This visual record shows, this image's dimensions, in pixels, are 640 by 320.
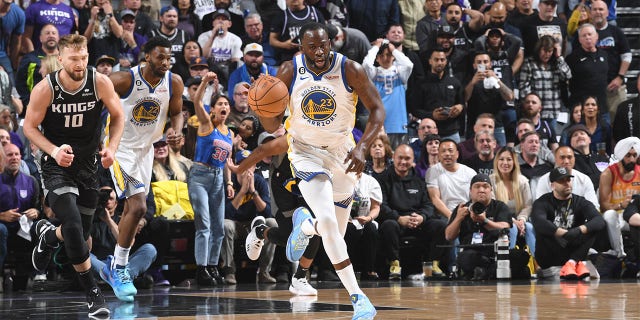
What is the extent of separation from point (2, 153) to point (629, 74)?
11.7 metres

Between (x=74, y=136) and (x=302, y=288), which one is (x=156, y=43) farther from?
(x=302, y=288)

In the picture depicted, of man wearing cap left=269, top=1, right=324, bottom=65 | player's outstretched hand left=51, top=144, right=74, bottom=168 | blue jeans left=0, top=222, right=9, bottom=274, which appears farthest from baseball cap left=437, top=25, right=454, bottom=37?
player's outstretched hand left=51, top=144, right=74, bottom=168

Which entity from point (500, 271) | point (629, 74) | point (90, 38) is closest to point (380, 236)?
point (500, 271)

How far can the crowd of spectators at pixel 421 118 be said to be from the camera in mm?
12414

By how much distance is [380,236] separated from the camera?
12977 millimetres

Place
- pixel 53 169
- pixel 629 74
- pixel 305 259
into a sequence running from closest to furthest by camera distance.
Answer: pixel 53 169 → pixel 305 259 → pixel 629 74

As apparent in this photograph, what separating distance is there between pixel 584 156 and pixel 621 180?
122 cm

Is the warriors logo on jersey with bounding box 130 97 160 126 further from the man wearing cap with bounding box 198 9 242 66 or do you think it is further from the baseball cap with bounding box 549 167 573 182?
the baseball cap with bounding box 549 167 573 182

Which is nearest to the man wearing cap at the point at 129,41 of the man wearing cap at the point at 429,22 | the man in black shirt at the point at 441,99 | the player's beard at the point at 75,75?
the man in black shirt at the point at 441,99

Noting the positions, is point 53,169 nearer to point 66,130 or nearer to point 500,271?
point 66,130

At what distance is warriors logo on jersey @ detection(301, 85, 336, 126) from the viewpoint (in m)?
7.73

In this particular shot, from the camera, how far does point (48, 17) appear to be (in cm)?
1430

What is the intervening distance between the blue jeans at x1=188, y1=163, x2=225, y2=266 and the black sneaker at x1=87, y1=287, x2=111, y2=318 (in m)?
4.29

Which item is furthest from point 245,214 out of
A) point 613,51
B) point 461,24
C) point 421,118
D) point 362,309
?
point 613,51
